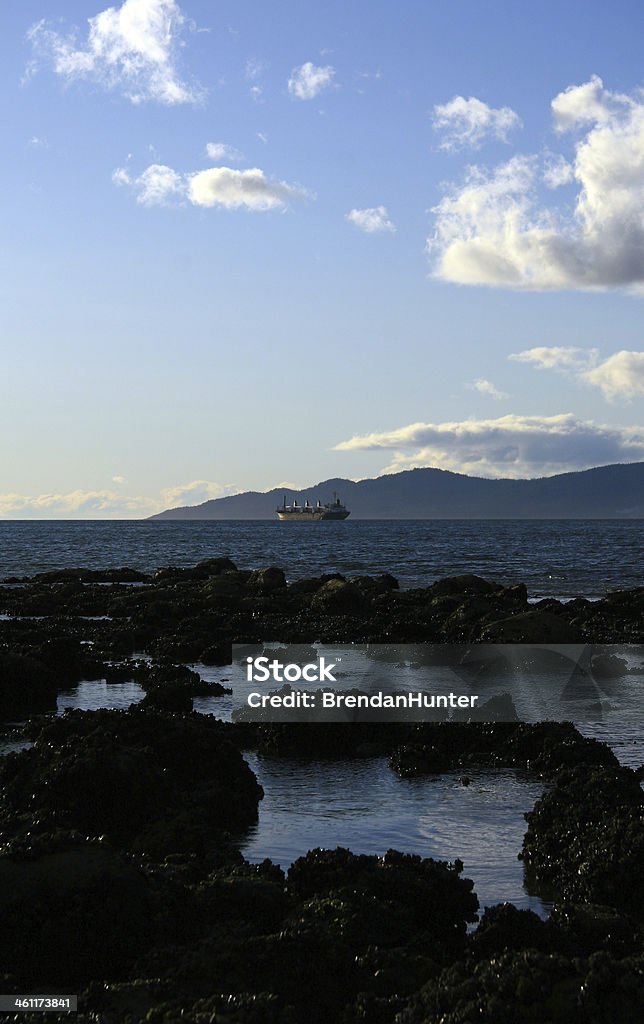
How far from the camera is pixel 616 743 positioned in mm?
14211

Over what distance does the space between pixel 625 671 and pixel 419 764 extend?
941 cm

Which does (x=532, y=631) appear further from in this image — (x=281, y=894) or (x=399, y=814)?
(x=281, y=894)

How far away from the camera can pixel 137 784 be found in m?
10.1

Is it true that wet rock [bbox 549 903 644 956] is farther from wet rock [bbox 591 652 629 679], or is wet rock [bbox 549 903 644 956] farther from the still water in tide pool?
wet rock [bbox 591 652 629 679]

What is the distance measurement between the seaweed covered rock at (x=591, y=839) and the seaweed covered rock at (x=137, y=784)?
2820 millimetres

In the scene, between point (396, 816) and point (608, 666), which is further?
point (608, 666)

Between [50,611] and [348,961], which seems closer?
[348,961]

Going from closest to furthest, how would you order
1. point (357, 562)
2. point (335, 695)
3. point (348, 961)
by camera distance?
point (348, 961) → point (335, 695) → point (357, 562)

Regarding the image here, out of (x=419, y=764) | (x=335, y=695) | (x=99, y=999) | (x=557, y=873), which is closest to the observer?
(x=99, y=999)

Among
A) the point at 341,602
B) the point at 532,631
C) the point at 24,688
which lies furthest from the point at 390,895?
the point at 341,602

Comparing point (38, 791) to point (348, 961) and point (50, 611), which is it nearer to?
point (348, 961)

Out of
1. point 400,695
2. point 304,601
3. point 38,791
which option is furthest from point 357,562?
point 38,791

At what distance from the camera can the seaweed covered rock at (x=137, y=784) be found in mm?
9672

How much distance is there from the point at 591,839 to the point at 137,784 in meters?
4.12
